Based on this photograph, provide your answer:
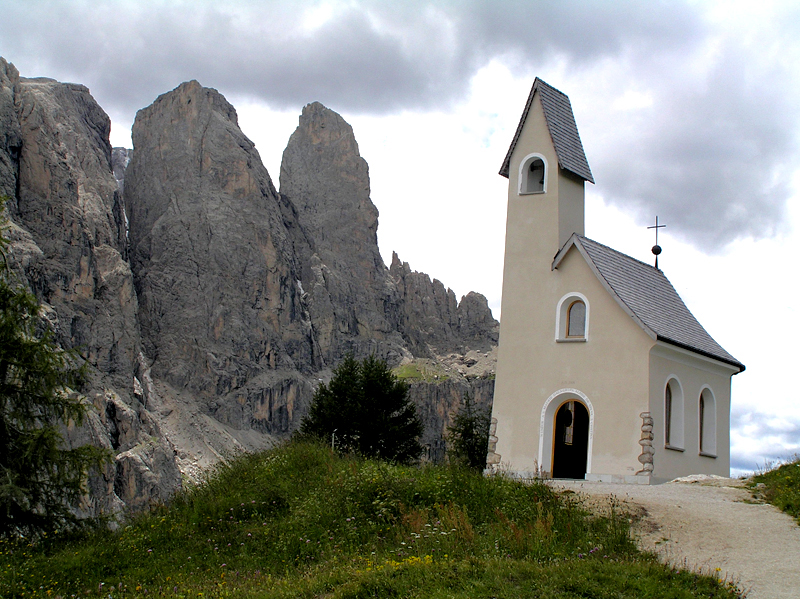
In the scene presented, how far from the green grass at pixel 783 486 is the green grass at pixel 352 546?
341 centimetres

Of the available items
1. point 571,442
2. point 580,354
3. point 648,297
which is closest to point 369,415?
point 571,442

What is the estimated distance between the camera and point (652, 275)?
24.3 meters

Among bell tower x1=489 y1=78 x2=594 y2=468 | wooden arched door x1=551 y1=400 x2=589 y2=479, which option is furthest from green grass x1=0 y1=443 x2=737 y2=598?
wooden arched door x1=551 y1=400 x2=589 y2=479

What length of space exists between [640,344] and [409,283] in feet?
516

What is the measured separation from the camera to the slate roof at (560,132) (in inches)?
891

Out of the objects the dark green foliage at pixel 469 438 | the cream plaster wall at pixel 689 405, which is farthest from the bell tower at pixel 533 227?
the dark green foliage at pixel 469 438

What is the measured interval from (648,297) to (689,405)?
3.13 m

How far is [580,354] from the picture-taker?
2042 centimetres

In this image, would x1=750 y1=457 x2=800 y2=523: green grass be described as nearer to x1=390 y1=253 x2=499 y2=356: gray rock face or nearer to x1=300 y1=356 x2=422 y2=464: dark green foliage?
x1=300 y1=356 x2=422 y2=464: dark green foliage

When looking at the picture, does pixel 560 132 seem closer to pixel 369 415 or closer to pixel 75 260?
pixel 369 415

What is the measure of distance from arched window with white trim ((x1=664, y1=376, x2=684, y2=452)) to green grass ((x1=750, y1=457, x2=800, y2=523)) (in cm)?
355

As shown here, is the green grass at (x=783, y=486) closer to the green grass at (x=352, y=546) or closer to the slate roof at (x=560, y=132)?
the green grass at (x=352, y=546)

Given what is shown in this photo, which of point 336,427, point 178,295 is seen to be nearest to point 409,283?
point 178,295

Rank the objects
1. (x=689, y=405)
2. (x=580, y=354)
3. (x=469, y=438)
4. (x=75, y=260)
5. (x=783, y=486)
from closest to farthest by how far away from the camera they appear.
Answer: (x=783, y=486) → (x=580, y=354) → (x=689, y=405) → (x=469, y=438) → (x=75, y=260)
